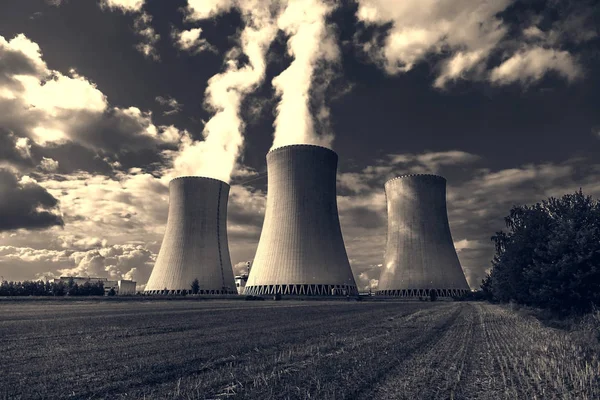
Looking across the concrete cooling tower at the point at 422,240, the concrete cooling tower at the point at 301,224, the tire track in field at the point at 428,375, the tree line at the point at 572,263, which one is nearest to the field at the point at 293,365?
the tire track in field at the point at 428,375

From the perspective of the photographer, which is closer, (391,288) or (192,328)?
(192,328)

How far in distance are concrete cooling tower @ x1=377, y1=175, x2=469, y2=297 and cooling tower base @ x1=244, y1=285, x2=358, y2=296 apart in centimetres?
765

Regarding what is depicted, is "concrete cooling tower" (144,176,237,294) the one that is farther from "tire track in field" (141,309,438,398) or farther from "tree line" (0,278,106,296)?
"tire track in field" (141,309,438,398)

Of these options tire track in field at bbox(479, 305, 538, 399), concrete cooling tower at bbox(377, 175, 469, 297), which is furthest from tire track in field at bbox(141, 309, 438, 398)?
concrete cooling tower at bbox(377, 175, 469, 297)

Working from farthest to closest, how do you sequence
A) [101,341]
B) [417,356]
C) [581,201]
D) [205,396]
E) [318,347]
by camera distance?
[581,201] < [101,341] < [318,347] < [417,356] < [205,396]

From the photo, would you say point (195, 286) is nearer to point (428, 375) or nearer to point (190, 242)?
point (190, 242)

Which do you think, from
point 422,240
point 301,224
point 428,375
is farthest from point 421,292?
point 428,375

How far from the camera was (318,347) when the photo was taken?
39.3 ft

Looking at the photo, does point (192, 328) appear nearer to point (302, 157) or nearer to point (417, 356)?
point (417, 356)

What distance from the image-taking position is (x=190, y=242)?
55.7 metres

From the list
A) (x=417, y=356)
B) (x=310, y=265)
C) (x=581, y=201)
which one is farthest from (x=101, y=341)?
(x=310, y=265)

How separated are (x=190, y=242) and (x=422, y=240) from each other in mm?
28756

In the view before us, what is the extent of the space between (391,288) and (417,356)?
5239 centimetres

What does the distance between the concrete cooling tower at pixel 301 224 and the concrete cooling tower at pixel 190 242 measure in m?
10.6
